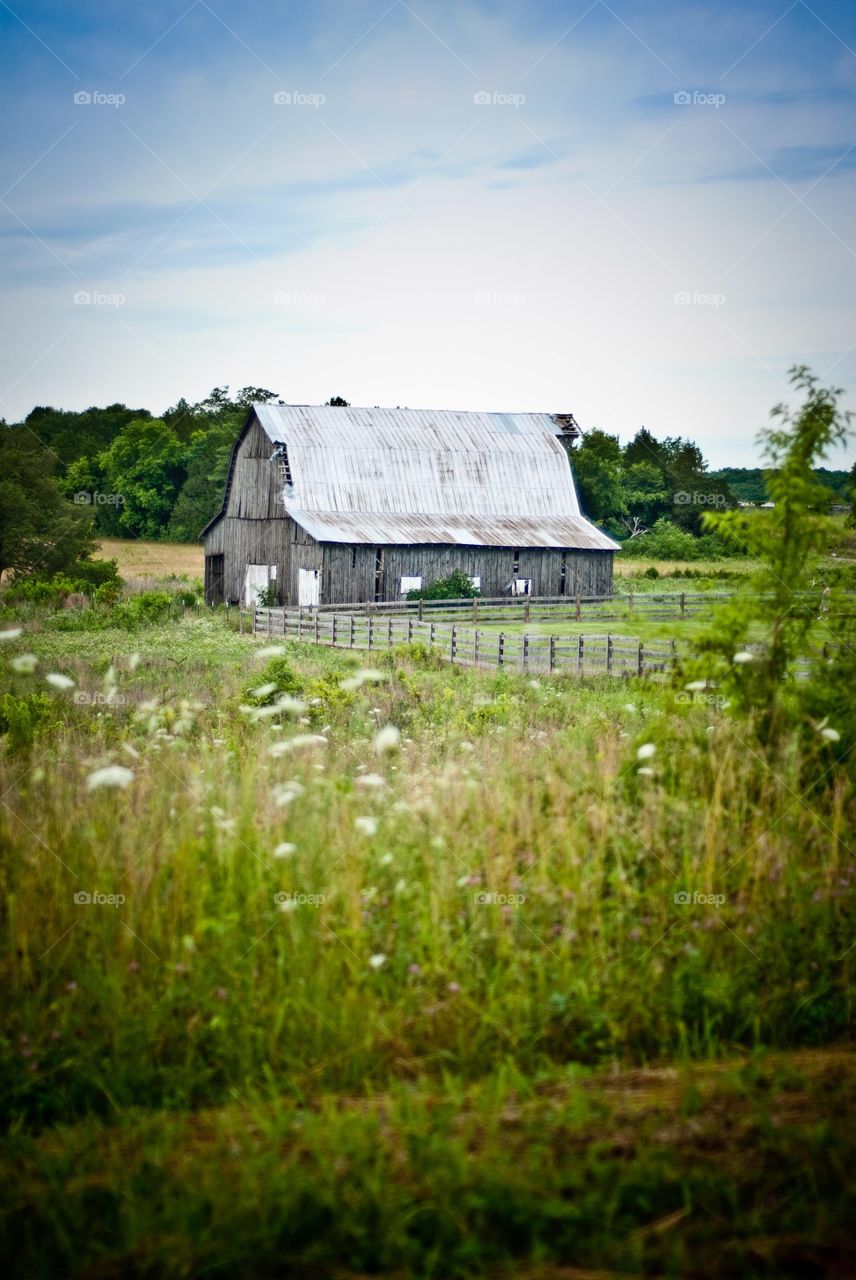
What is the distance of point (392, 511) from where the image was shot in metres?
40.1

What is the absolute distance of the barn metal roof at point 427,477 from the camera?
39.1m

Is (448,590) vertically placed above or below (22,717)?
above

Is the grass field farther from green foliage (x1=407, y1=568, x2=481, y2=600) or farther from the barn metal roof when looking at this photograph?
green foliage (x1=407, y1=568, x2=481, y2=600)

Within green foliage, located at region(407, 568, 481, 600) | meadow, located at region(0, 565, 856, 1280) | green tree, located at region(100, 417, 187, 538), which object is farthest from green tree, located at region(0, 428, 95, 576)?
green tree, located at region(100, 417, 187, 538)

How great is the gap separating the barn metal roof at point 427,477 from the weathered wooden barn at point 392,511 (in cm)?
5


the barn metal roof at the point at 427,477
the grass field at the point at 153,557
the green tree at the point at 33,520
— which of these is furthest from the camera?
the grass field at the point at 153,557

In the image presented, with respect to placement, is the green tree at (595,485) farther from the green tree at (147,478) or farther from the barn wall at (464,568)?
the green tree at (147,478)

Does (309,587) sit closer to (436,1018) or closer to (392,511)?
(392,511)

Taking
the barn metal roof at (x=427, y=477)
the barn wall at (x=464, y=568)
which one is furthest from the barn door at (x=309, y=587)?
the barn metal roof at (x=427, y=477)

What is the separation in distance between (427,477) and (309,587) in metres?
7.15

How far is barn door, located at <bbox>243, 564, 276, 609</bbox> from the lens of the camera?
39.5 m

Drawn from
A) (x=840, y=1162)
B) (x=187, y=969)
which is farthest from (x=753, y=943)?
(x=187, y=969)

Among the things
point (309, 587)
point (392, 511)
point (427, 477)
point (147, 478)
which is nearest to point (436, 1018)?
point (309, 587)

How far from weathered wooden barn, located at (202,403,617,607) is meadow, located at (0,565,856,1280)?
101 feet
